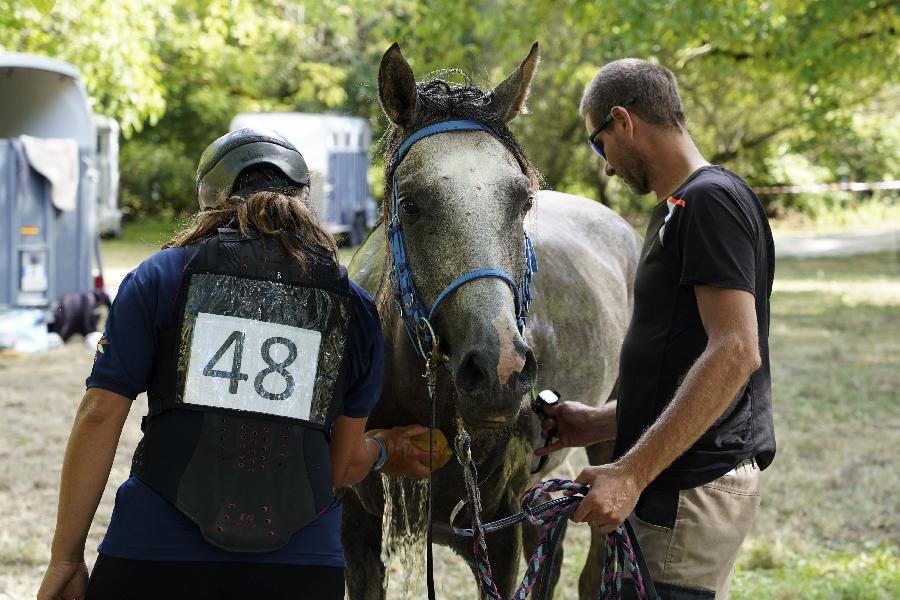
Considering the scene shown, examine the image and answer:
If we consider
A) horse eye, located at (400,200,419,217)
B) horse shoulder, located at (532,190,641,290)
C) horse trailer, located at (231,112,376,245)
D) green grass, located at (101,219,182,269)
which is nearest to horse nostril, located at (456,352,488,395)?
horse eye, located at (400,200,419,217)

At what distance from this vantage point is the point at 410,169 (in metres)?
2.47

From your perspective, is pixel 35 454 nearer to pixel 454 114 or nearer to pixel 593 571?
pixel 593 571

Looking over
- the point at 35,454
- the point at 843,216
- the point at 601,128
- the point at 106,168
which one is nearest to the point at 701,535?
the point at 601,128

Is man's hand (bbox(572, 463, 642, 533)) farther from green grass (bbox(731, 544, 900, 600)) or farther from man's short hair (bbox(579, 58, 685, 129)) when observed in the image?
green grass (bbox(731, 544, 900, 600))

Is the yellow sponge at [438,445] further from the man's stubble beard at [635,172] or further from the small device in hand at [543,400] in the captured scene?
the man's stubble beard at [635,172]

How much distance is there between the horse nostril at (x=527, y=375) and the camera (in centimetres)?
211

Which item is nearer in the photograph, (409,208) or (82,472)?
(82,472)

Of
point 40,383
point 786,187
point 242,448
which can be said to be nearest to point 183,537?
point 242,448

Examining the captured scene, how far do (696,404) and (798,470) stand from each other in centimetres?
448

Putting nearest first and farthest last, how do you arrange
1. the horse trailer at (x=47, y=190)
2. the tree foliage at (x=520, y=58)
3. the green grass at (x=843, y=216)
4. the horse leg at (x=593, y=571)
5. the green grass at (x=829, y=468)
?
the horse leg at (x=593, y=571), the green grass at (x=829, y=468), the horse trailer at (x=47, y=190), the tree foliage at (x=520, y=58), the green grass at (x=843, y=216)

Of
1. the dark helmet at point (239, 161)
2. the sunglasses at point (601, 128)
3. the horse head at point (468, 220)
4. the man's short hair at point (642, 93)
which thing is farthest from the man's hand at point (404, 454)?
the man's short hair at point (642, 93)

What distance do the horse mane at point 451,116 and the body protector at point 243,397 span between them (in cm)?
63

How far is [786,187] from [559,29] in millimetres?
10313

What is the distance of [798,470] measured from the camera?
6199 mm
